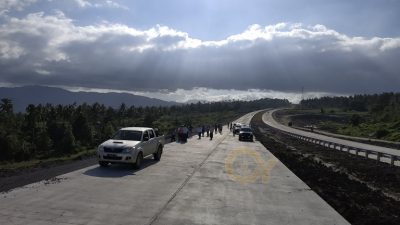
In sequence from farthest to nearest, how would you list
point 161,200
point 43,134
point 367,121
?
point 367,121 → point 43,134 → point 161,200

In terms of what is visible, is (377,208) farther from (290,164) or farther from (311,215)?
(290,164)

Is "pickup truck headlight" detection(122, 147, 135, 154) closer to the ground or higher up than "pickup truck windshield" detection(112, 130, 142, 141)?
closer to the ground

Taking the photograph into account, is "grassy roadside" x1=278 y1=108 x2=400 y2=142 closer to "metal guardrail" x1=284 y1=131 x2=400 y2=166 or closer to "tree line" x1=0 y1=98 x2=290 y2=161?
"metal guardrail" x1=284 y1=131 x2=400 y2=166

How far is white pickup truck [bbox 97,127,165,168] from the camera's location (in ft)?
61.5

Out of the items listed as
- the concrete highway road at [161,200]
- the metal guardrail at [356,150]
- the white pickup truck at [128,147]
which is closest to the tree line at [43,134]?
the metal guardrail at [356,150]

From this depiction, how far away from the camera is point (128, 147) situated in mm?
18969

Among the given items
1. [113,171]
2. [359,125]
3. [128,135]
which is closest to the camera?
[113,171]

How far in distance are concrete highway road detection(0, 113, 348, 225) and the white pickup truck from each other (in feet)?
1.86

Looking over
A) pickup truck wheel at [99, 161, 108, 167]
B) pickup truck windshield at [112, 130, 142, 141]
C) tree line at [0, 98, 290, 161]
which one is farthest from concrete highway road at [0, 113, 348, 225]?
tree line at [0, 98, 290, 161]

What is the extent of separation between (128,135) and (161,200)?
9.15 metres

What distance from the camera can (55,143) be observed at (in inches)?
2721

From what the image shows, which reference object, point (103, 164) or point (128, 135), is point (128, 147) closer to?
point (103, 164)

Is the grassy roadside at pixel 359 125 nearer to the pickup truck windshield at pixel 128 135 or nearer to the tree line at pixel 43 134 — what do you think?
the tree line at pixel 43 134

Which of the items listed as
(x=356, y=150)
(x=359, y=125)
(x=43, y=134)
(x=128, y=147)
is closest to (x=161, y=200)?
(x=128, y=147)
